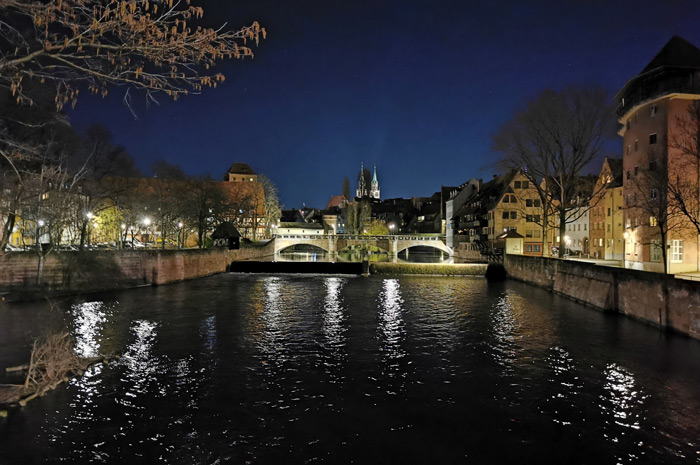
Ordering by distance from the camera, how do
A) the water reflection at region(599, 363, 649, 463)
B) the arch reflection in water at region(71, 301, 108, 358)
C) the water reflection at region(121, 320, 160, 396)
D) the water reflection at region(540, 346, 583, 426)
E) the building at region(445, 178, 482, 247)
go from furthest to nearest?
the building at region(445, 178, 482, 247)
the arch reflection in water at region(71, 301, 108, 358)
the water reflection at region(121, 320, 160, 396)
the water reflection at region(540, 346, 583, 426)
the water reflection at region(599, 363, 649, 463)

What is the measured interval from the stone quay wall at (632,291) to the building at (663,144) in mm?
4764

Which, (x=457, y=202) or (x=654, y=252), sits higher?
(x=457, y=202)

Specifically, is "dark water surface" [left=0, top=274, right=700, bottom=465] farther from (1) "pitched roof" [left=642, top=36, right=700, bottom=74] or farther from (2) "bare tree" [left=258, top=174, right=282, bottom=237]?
(2) "bare tree" [left=258, top=174, right=282, bottom=237]

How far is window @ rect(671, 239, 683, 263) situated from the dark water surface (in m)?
11.5

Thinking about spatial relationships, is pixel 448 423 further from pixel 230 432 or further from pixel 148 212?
pixel 148 212

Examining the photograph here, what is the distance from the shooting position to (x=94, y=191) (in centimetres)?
3572

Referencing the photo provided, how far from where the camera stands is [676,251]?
29.0m

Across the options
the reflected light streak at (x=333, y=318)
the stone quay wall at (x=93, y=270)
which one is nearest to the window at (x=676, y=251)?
the reflected light streak at (x=333, y=318)

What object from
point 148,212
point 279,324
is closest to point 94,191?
point 148,212

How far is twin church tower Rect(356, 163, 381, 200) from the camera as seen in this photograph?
188m

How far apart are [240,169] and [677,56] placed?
10440 centimetres

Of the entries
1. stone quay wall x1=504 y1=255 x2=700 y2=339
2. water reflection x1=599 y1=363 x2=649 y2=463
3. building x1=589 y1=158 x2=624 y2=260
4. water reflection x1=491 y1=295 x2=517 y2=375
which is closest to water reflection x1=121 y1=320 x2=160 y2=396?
water reflection x1=491 y1=295 x2=517 y2=375

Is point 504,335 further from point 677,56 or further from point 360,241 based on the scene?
point 360,241

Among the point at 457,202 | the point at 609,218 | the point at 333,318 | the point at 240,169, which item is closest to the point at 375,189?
the point at 240,169
